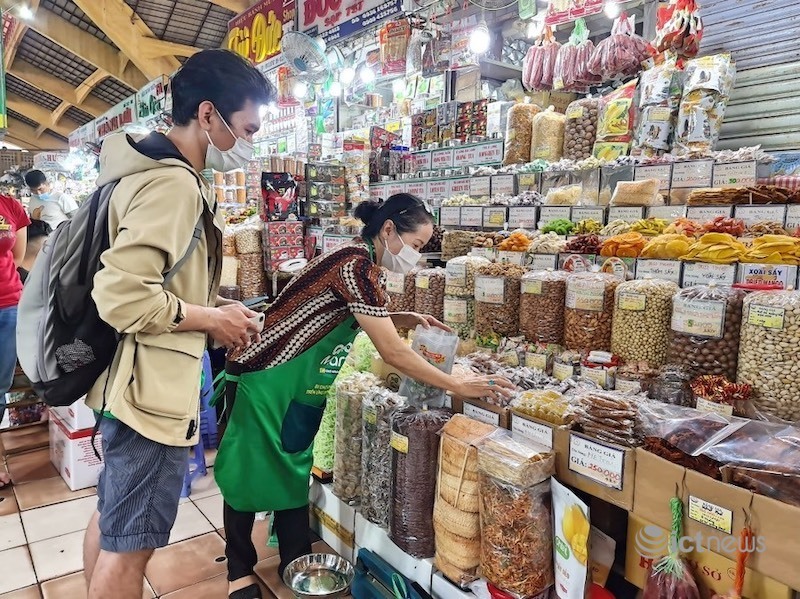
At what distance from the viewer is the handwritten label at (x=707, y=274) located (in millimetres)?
1618

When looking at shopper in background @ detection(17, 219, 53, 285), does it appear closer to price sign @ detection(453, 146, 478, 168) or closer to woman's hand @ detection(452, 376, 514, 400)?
price sign @ detection(453, 146, 478, 168)

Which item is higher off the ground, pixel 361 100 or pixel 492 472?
pixel 361 100

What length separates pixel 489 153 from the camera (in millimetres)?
3277

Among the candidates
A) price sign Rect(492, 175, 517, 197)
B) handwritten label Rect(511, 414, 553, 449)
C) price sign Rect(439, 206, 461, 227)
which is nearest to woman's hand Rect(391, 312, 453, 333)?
handwritten label Rect(511, 414, 553, 449)

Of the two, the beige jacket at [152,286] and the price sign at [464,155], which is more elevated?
the price sign at [464,155]

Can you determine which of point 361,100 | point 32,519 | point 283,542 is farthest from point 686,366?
point 361,100

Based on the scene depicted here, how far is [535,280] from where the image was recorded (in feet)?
6.46

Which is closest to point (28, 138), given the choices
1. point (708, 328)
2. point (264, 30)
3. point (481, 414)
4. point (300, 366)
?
point (264, 30)

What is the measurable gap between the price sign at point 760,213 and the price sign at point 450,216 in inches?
50.9

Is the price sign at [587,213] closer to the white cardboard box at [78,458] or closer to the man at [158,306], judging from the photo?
the man at [158,306]

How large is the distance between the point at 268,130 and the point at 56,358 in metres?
6.55

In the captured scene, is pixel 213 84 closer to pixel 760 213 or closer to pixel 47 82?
pixel 760 213

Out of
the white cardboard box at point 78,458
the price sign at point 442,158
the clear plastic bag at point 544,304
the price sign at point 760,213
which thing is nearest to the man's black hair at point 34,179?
the white cardboard box at point 78,458

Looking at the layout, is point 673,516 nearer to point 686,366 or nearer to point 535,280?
point 686,366
